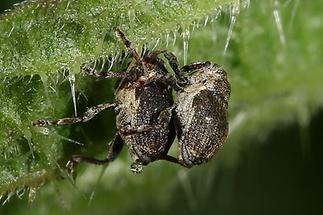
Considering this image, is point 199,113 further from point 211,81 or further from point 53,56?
point 53,56

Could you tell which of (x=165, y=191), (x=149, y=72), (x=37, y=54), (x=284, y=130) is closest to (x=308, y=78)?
(x=284, y=130)

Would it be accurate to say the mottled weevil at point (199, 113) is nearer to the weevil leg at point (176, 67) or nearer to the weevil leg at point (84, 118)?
the weevil leg at point (176, 67)

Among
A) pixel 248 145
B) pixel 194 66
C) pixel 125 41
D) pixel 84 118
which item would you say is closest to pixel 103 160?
pixel 84 118

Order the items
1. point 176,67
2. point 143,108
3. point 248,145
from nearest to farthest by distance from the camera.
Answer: point 143,108 → point 176,67 → point 248,145

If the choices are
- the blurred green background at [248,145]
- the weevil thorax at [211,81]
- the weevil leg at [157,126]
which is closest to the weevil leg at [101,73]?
the blurred green background at [248,145]

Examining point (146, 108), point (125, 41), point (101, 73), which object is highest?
point (125, 41)

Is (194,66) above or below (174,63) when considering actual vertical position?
below

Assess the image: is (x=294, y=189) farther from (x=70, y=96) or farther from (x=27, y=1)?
(x=27, y=1)
